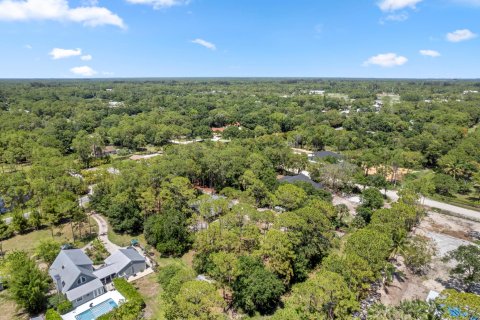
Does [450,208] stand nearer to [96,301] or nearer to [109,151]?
[96,301]

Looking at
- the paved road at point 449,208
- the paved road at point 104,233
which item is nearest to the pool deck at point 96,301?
the paved road at point 104,233

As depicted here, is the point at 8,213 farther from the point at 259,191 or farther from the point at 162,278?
the point at 259,191

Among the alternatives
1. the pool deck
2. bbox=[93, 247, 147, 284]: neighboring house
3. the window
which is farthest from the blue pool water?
bbox=[93, 247, 147, 284]: neighboring house

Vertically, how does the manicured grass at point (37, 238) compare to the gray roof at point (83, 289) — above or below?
below

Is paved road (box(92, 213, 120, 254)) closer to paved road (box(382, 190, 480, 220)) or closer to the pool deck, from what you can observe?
the pool deck

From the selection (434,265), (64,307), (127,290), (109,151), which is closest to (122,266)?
(127,290)

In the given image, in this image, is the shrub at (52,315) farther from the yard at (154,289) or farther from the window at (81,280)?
the yard at (154,289)
